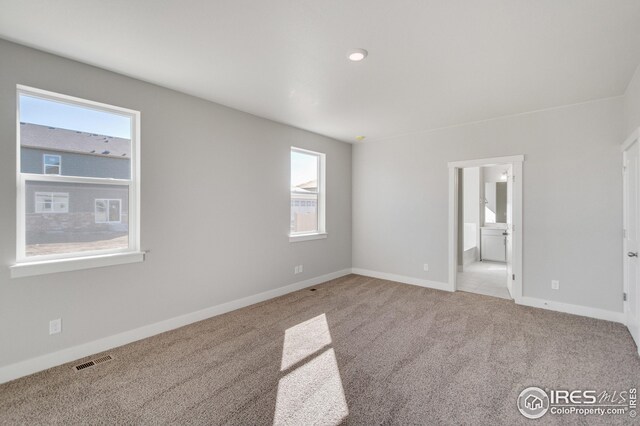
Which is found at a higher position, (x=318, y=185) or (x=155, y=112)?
(x=155, y=112)

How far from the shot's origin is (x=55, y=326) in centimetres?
262

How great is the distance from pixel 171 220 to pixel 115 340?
1.28 metres

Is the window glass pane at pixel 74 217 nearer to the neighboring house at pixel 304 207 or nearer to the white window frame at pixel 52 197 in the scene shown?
the white window frame at pixel 52 197

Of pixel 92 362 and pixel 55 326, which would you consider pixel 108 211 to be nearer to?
pixel 55 326

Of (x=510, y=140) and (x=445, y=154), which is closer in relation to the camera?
(x=510, y=140)

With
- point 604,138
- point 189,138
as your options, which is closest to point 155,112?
point 189,138

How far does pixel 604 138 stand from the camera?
12.0ft

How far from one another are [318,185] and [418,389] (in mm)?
3837

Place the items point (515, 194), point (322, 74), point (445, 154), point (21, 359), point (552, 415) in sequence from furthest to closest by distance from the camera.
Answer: point (445, 154) < point (515, 194) < point (322, 74) < point (21, 359) < point (552, 415)

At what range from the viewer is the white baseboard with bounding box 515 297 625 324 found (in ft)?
11.7

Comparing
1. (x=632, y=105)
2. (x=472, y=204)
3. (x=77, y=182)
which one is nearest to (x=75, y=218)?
(x=77, y=182)

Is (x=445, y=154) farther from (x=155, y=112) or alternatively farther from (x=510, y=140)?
(x=155, y=112)

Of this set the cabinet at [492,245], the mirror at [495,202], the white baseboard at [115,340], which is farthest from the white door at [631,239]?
the white baseboard at [115,340]

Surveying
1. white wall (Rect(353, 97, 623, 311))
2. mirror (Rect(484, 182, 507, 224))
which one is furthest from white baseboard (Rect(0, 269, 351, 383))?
mirror (Rect(484, 182, 507, 224))
